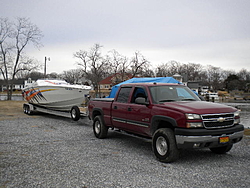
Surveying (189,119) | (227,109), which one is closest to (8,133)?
(189,119)

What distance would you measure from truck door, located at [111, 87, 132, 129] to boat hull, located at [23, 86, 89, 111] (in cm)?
717

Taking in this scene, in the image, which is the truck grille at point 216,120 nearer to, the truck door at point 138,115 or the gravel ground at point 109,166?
the gravel ground at point 109,166

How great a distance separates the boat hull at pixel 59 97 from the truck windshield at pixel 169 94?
8553mm

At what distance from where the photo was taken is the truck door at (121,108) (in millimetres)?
7520

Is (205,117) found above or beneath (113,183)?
above

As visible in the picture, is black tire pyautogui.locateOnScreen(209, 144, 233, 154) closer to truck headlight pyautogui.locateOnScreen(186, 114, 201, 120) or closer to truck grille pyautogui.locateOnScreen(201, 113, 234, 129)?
truck grille pyautogui.locateOnScreen(201, 113, 234, 129)

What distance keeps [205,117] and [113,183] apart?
8.17ft

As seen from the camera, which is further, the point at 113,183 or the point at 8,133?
the point at 8,133

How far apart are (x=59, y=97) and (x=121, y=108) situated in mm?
8400

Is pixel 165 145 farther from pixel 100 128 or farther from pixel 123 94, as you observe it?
pixel 100 128

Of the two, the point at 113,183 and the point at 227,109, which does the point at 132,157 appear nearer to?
the point at 113,183

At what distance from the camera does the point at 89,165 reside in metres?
5.73

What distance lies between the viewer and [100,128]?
344 inches

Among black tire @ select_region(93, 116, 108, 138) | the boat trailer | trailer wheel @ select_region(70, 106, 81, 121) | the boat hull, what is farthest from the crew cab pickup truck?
the boat hull
